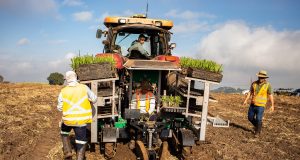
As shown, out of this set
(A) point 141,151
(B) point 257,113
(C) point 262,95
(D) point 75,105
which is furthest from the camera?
(B) point 257,113

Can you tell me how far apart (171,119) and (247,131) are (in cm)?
417

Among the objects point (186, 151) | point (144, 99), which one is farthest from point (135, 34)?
point (186, 151)

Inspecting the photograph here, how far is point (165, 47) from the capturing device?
8.59m

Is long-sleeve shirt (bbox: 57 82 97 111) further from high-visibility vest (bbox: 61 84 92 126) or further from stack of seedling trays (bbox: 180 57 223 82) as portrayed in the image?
stack of seedling trays (bbox: 180 57 223 82)

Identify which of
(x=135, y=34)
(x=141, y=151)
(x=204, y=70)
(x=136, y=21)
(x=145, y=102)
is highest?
(x=136, y=21)

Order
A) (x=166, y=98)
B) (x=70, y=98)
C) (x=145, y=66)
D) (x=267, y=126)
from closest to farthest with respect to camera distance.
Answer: (x=70, y=98)
(x=145, y=66)
(x=166, y=98)
(x=267, y=126)

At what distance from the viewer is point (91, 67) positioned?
620 cm

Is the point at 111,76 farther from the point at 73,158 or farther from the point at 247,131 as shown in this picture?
the point at 247,131

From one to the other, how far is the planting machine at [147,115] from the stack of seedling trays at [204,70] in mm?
106

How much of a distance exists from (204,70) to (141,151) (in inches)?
86.0

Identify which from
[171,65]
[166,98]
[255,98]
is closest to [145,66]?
[171,65]

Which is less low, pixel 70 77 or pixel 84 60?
pixel 84 60

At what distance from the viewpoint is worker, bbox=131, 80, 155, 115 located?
22.4 feet

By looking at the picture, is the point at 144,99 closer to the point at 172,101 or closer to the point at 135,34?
the point at 172,101
